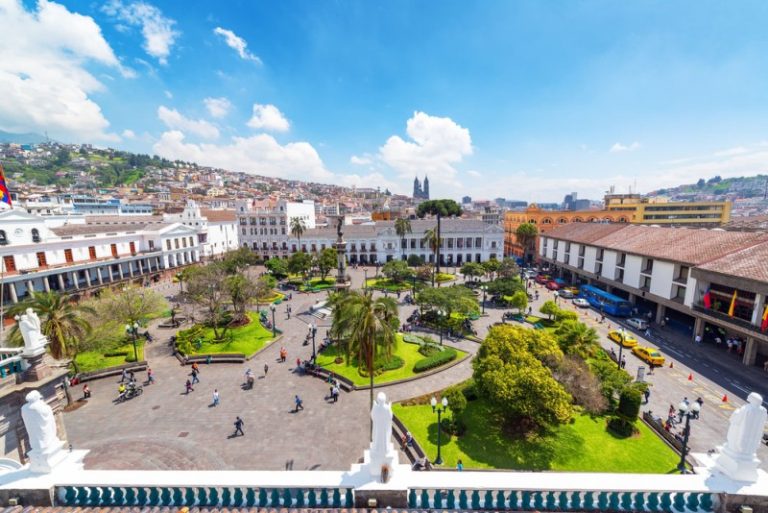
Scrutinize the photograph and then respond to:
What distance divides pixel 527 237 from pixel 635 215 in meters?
31.4

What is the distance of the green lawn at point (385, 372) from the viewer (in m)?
22.5

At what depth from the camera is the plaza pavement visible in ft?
51.0

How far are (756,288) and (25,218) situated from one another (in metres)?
73.6

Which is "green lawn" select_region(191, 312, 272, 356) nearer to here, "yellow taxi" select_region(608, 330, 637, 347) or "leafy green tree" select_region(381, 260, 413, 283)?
"leafy green tree" select_region(381, 260, 413, 283)

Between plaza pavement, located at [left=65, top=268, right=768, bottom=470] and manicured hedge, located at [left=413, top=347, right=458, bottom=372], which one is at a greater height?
manicured hedge, located at [left=413, top=347, right=458, bottom=372]

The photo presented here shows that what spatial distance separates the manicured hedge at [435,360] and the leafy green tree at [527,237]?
51213mm

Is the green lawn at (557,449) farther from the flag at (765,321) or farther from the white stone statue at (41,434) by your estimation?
the flag at (765,321)

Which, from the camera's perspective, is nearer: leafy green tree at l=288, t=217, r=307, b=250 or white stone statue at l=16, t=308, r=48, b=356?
white stone statue at l=16, t=308, r=48, b=356

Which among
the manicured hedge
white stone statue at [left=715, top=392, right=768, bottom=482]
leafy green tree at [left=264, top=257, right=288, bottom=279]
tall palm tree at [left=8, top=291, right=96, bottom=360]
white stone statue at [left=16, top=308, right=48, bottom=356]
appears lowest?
the manicured hedge

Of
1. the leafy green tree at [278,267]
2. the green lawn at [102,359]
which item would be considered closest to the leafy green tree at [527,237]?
the leafy green tree at [278,267]

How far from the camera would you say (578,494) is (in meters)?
5.65

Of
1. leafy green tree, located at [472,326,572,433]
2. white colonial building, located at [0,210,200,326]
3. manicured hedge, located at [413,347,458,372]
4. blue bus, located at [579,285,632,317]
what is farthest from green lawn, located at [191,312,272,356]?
blue bus, located at [579,285,632,317]

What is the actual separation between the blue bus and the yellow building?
32178mm

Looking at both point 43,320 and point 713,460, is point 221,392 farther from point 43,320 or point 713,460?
point 713,460
